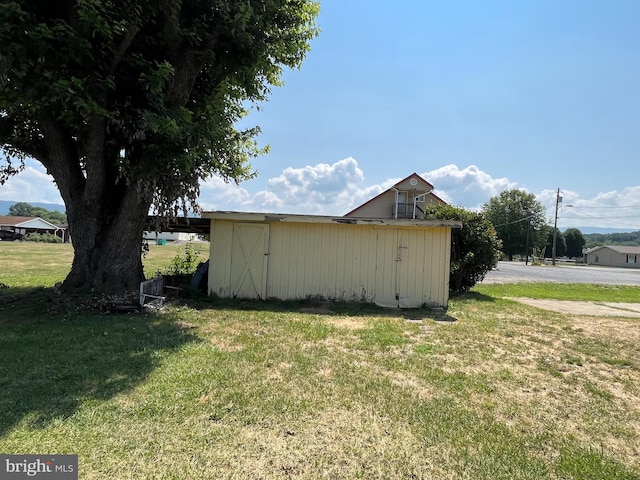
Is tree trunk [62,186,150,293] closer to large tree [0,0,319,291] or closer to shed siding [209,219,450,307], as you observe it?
large tree [0,0,319,291]

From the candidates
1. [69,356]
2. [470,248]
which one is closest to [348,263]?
[470,248]

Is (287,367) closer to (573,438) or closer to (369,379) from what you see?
(369,379)

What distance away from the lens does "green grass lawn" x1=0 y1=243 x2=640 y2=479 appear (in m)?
2.46

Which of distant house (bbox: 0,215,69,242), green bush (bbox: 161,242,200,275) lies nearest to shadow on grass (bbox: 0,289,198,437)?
green bush (bbox: 161,242,200,275)

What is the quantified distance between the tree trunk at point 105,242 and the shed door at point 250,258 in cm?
217

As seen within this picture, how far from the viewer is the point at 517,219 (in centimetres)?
6469

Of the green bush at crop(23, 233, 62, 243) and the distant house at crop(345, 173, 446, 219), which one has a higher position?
the distant house at crop(345, 173, 446, 219)

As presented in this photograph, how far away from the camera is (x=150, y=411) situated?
9.86 feet

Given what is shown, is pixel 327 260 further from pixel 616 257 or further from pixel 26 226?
pixel 616 257

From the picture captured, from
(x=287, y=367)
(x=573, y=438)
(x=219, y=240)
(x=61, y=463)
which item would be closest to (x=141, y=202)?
(x=219, y=240)

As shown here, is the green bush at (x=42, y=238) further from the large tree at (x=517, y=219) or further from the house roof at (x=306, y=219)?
the large tree at (x=517, y=219)

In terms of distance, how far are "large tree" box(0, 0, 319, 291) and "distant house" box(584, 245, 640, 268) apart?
8042cm

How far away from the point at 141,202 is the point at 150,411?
18.2 feet

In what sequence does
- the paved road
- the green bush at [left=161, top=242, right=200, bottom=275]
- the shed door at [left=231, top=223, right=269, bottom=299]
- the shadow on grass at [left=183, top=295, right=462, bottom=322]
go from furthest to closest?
the paved road
the green bush at [left=161, top=242, right=200, bottom=275]
the shed door at [left=231, top=223, right=269, bottom=299]
the shadow on grass at [left=183, top=295, right=462, bottom=322]
